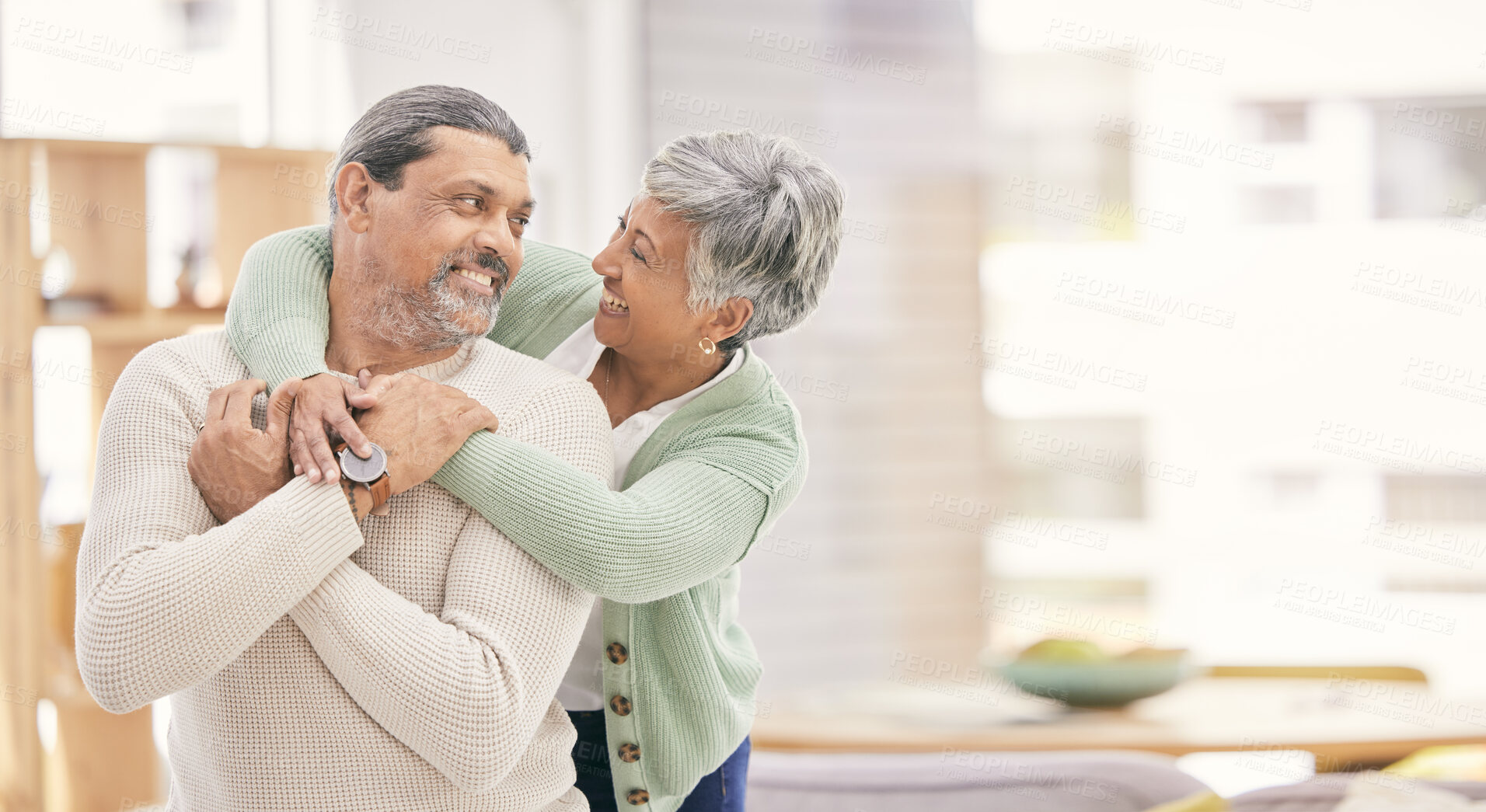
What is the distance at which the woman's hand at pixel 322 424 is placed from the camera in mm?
1130

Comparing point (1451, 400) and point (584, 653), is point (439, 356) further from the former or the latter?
point (1451, 400)

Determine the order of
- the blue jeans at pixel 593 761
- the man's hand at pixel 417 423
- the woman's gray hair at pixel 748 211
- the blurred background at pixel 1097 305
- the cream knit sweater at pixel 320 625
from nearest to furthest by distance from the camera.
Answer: the cream knit sweater at pixel 320 625 < the man's hand at pixel 417 423 < the woman's gray hair at pixel 748 211 < the blue jeans at pixel 593 761 < the blurred background at pixel 1097 305

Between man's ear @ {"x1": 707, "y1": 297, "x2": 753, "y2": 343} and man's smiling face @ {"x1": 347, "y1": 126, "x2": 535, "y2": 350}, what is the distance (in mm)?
300

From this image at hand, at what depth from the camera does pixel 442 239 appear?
134cm

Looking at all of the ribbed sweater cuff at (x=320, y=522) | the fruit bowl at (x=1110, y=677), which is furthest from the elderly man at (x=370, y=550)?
the fruit bowl at (x=1110, y=677)

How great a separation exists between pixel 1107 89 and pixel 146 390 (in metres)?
4.08

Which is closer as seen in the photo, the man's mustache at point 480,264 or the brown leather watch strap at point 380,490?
the brown leather watch strap at point 380,490

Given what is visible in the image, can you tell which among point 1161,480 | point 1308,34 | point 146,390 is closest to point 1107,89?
point 1308,34

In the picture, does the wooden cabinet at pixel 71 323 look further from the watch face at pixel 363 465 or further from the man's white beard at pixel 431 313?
the watch face at pixel 363 465

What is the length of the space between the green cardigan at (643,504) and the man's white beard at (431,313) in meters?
0.08

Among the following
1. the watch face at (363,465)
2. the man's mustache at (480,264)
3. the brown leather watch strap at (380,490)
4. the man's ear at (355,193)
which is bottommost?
the brown leather watch strap at (380,490)

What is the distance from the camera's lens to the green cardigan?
1198mm

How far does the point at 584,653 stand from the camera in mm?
1554

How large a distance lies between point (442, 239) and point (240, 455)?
1.17ft
